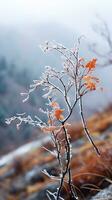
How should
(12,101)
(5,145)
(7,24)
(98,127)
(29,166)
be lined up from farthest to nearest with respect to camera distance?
(7,24), (12,101), (5,145), (29,166), (98,127)

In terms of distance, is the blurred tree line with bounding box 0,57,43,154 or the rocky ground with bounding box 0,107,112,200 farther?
the blurred tree line with bounding box 0,57,43,154

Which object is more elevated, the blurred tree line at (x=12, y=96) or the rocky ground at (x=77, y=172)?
the blurred tree line at (x=12, y=96)

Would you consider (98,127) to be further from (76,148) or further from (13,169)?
(13,169)

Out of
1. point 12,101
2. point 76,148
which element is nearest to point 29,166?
point 76,148

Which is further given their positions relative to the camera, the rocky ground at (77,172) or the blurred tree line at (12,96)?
the blurred tree line at (12,96)

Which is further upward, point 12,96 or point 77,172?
point 12,96

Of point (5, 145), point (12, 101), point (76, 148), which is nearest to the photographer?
point (76, 148)

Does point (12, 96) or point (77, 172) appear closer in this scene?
point (77, 172)

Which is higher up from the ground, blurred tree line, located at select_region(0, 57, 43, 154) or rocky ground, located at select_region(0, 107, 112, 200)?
blurred tree line, located at select_region(0, 57, 43, 154)
